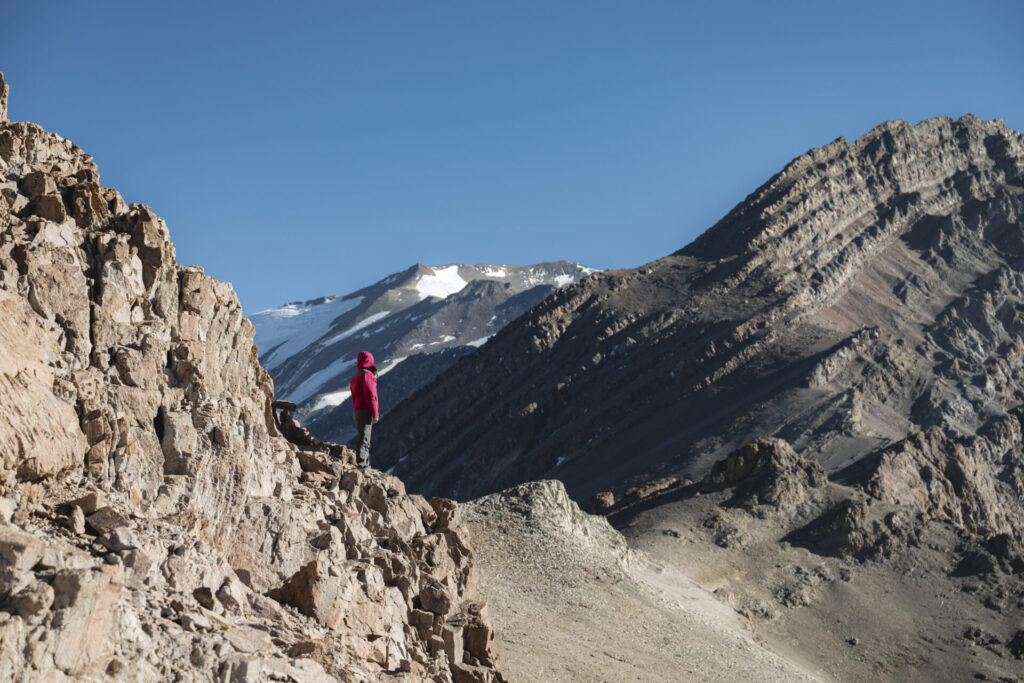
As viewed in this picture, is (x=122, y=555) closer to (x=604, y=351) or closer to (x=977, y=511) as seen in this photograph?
(x=977, y=511)

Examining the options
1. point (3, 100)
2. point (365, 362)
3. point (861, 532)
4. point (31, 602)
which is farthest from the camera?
point (861, 532)

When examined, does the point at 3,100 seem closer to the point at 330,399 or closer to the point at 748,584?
the point at 748,584

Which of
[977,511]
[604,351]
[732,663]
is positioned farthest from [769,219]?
[732,663]

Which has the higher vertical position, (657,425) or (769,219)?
(769,219)

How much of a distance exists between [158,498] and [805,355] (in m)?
84.0

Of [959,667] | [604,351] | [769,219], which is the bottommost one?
[959,667]

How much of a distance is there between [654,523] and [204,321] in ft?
120

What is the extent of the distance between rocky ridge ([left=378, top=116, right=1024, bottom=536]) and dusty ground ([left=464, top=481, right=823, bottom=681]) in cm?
2518

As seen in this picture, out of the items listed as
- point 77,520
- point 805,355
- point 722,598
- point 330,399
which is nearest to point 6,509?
point 77,520

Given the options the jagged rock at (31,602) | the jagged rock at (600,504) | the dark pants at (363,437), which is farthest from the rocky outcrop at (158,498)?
the jagged rock at (600,504)

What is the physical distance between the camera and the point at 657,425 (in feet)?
306

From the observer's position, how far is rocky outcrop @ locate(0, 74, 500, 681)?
44.1 feet

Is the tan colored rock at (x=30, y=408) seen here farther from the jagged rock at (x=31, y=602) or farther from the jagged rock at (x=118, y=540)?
the jagged rock at (x=31, y=602)

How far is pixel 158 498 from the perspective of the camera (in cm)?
1720
